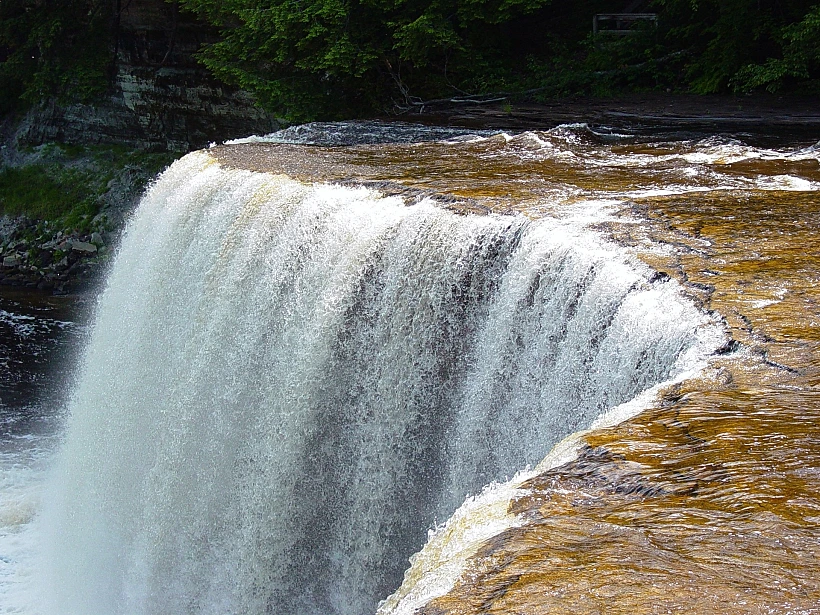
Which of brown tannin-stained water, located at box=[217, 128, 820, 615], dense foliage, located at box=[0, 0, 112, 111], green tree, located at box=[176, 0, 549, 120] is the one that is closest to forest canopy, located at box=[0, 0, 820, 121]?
green tree, located at box=[176, 0, 549, 120]

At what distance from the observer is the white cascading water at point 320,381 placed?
6000mm

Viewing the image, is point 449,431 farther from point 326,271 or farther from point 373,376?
point 326,271

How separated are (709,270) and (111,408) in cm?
765

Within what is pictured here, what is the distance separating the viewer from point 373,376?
7.50m

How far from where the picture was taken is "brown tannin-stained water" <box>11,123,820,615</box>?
3.28 meters

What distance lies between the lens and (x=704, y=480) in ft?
11.5

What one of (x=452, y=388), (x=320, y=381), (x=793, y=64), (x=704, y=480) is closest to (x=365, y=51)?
(x=793, y=64)

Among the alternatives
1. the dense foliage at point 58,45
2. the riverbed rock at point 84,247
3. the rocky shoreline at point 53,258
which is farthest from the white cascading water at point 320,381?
the dense foliage at point 58,45

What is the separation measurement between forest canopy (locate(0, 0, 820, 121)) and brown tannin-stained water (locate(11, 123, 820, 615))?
161 inches

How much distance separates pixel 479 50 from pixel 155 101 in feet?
35.1

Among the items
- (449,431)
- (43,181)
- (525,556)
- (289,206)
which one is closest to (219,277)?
(289,206)

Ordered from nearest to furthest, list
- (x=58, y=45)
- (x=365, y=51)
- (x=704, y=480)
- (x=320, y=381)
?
1. (x=704, y=480)
2. (x=320, y=381)
3. (x=365, y=51)
4. (x=58, y=45)

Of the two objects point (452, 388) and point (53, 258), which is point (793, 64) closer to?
point (452, 388)

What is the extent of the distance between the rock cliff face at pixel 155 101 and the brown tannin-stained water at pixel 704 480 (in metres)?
18.0
